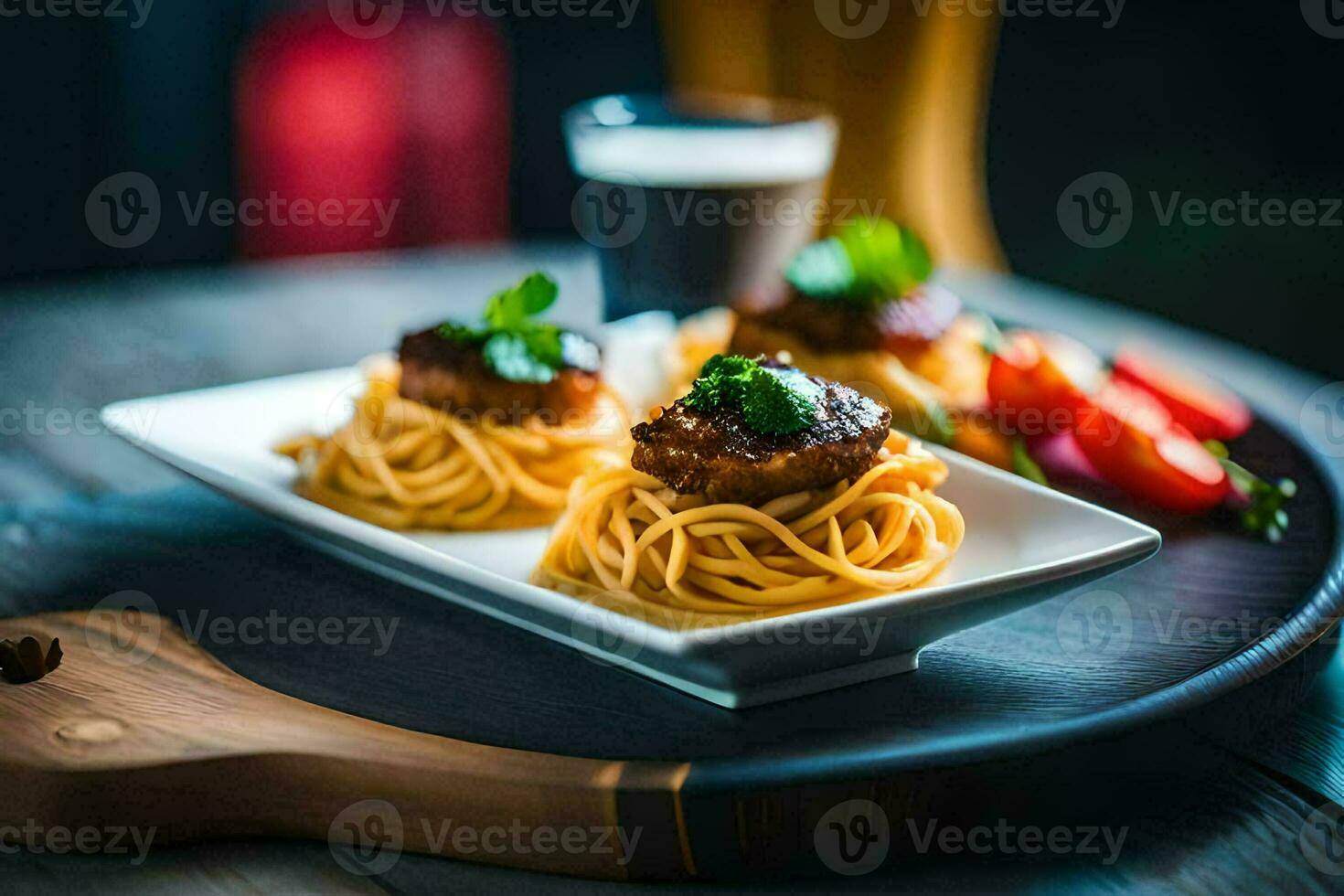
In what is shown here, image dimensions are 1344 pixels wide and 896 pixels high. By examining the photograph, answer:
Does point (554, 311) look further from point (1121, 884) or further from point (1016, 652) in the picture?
point (1121, 884)

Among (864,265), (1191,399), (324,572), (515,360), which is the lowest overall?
(324,572)

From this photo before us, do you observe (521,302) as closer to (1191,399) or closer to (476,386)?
(476,386)

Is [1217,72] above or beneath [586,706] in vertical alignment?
above

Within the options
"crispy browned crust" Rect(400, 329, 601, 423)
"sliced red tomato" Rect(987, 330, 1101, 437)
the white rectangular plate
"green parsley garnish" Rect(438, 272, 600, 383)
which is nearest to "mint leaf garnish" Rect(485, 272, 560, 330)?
"green parsley garnish" Rect(438, 272, 600, 383)

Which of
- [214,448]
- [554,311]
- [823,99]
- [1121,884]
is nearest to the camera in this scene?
[1121,884]

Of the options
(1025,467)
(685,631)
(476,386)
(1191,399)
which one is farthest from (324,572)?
(1191,399)

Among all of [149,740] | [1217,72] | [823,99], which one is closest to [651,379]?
[149,740]

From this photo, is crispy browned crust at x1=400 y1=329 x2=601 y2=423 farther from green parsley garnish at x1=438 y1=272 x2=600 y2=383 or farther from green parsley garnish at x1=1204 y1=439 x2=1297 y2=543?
green parsley garnish at x1=1204 y1=439 x2=1297 y2=543
